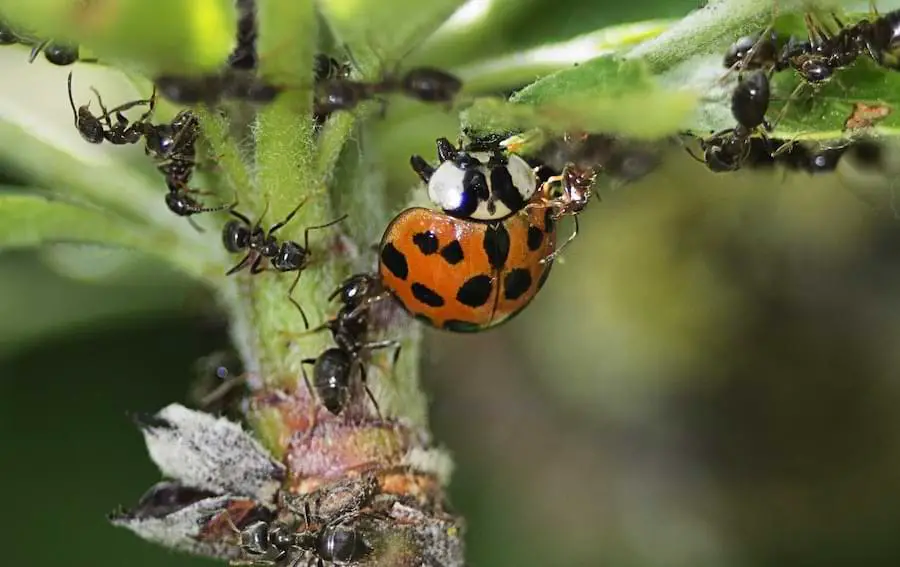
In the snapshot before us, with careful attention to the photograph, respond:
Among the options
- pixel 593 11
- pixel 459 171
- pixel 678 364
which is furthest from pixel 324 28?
pixel 678 364

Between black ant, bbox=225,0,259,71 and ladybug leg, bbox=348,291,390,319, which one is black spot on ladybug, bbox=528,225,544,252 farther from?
black ant, bbox=225,0,259,71

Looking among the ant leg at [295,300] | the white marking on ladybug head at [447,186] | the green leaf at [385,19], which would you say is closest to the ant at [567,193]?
the white marking on ladybug head at [447,186]

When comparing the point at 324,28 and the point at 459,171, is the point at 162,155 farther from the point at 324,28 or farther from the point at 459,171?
the point at 459,171

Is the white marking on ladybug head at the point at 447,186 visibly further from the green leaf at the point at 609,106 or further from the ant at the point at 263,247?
the green leaf at the point at 609,106

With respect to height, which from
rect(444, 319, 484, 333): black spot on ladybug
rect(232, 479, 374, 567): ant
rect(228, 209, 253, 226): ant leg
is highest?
rect(228, 209, 253, 226): ant leg

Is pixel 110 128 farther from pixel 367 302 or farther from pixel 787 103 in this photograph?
pixel 787 103

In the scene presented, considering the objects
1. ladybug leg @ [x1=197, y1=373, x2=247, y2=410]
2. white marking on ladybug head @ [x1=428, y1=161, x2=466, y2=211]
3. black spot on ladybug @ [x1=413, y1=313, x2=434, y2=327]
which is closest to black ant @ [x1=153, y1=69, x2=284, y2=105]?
white marking on ladybug head @ [x1=428, y1=161, x2=466, y2=211]

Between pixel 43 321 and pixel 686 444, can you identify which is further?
pixel 686 444
